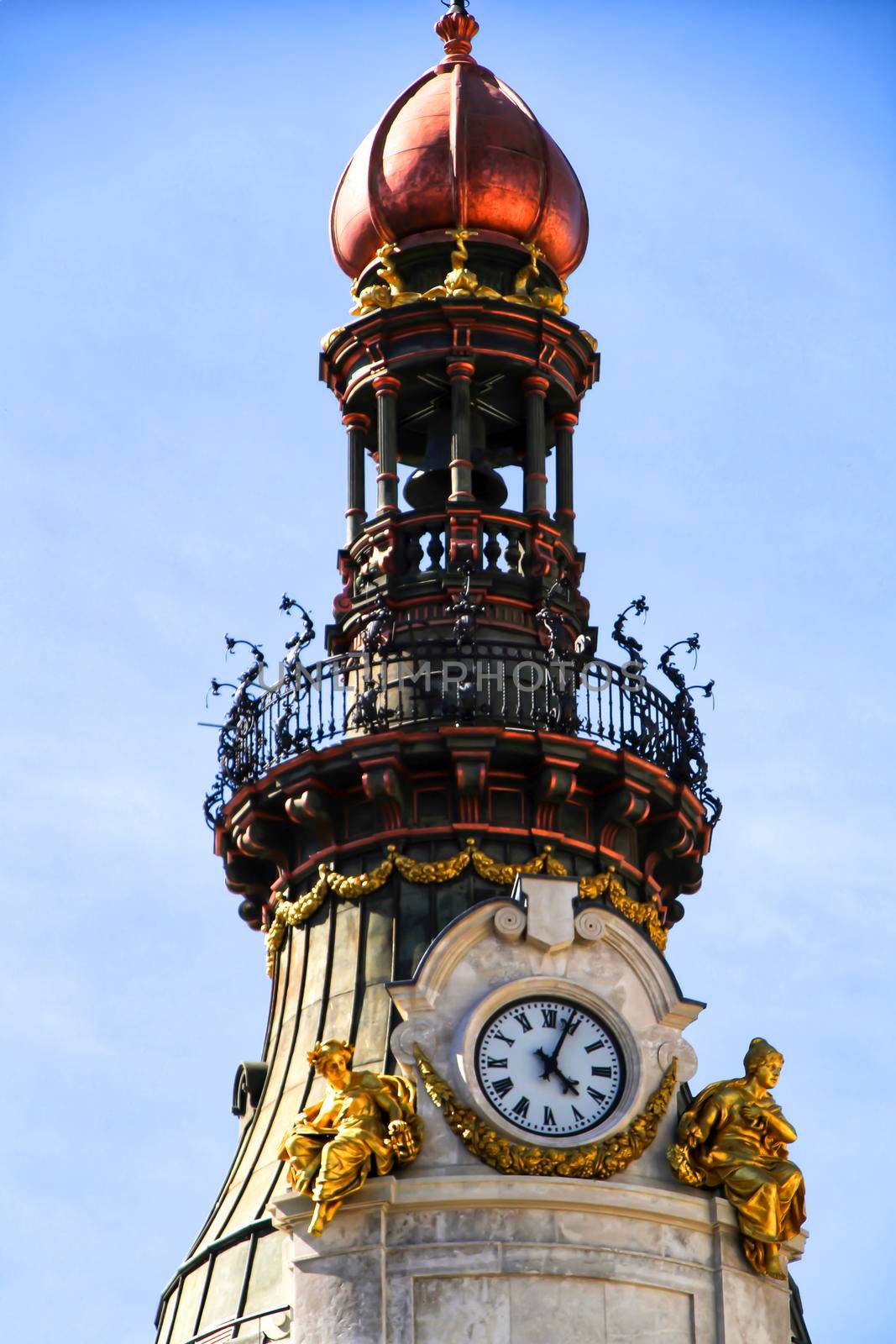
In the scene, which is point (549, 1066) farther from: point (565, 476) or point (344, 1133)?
point (565, 476)

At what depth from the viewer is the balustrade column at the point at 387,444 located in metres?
60.1

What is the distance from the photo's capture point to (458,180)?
61750 millimetres

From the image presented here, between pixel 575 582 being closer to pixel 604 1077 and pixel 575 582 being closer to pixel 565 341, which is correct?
pixel 565 341

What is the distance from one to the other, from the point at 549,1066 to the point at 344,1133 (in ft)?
9.78

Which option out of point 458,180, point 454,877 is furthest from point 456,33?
point 454,877

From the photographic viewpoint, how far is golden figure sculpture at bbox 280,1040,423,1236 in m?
52.2

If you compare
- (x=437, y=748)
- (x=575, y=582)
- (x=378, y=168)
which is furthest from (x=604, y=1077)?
(x=378, y=168)

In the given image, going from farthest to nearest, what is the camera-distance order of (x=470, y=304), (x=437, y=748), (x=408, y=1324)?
(x=470, y=304) → (x=437, y=748) → (x=408, y=1324)

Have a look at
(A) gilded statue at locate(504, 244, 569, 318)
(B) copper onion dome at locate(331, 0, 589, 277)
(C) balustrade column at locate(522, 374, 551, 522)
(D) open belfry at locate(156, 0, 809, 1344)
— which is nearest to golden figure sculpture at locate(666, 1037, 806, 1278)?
(D) open belfry at locate(156, 0, 809, 1344)

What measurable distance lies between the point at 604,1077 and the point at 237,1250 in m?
5.43

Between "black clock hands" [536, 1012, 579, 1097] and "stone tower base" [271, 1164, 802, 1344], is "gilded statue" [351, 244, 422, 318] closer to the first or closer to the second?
"black clock hands" [536, 1012, 579, 1097]

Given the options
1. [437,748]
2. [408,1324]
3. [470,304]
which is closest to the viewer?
[408,1324]

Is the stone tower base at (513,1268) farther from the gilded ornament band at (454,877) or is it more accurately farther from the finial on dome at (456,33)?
the finial on dome at (456,33)

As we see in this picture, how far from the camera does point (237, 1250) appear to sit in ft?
180
